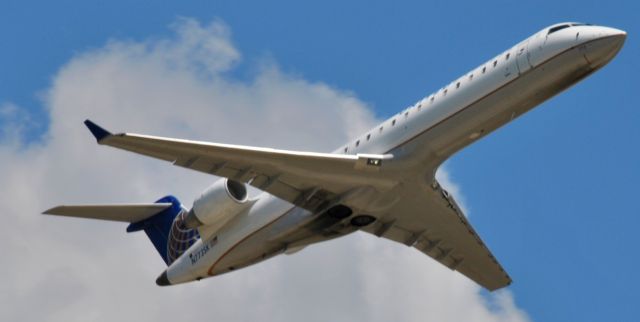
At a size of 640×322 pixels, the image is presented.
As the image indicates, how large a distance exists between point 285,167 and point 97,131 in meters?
4.96

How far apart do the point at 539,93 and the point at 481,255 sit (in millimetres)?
7668

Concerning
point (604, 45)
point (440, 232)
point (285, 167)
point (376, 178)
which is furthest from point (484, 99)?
point (440, 232)

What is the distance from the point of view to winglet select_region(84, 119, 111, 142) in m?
27.2

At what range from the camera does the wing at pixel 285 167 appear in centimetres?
2923

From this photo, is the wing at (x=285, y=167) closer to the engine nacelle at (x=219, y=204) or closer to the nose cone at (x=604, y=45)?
the engine nacelle at (x=219, y=204)

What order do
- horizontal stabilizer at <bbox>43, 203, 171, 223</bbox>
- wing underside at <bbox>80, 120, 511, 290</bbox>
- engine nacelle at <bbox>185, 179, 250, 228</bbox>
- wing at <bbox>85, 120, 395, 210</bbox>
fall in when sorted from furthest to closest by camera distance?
horizontal stabilizer at <bbox>43, 203, 171, 223</bbox> → engine nacelle at <bbox>185, 179, 250, 228</bbox> → wing at <bbox>85, 120, 395, 210</bbox> → wing underside at <bbox>80, 120, 511, 290</bbox>

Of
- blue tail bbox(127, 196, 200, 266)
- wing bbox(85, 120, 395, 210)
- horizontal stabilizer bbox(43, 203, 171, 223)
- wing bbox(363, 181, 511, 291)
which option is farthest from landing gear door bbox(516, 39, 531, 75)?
horizontal stabilizer bbox(43, 203, 171, 223)

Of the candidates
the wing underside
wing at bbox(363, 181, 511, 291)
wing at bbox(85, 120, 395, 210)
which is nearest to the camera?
the wing underside

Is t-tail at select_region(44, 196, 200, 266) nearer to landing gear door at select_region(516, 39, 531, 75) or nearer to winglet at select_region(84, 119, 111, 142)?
winglet at select_region(84, 119, 111, 142)

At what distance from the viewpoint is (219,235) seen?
3356cm

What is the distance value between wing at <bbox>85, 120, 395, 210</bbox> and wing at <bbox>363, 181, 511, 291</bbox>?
144 cm

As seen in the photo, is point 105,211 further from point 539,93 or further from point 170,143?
point 539,93

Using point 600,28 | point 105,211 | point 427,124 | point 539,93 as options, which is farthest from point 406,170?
point 105,211

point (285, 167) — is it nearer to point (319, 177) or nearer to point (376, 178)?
point (319, 177)
